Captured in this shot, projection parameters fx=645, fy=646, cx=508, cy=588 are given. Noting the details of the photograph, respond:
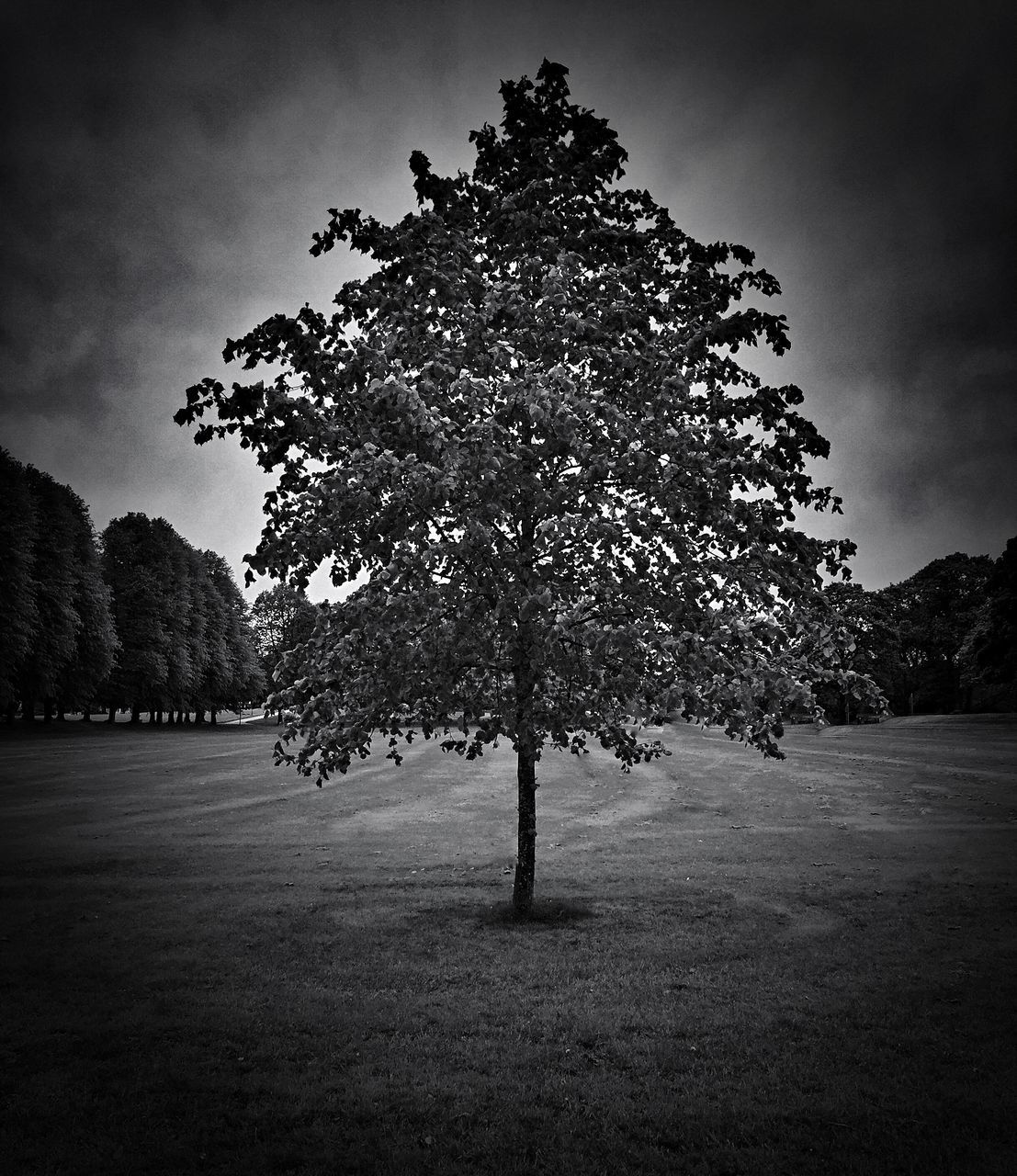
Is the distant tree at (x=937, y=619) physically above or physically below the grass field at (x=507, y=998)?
above

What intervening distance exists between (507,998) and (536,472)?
636 cm

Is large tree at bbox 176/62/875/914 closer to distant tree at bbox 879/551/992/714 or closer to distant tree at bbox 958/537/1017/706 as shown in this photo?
distant tree at bbox 958/537/1017/706

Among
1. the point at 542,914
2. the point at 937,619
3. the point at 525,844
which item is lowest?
the point at 542,914

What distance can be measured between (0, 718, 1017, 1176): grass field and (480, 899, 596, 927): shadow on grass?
0.08 metres

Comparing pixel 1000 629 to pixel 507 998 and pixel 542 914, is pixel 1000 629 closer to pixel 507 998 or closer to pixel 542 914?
pixel 542 914

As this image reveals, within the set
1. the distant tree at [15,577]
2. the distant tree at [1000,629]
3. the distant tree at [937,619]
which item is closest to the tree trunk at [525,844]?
the distant tree at [1000,629]

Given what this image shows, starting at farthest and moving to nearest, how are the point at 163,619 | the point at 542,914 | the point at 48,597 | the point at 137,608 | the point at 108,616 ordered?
the point at 163,619 → the point at 137,608 → the point at 108,616 → the point at 48,597 → the point at 542,914

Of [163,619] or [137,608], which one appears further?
[163,619]

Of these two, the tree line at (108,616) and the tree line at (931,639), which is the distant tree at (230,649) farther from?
the tree line at (931,639)

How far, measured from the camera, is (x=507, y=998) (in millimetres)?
7605

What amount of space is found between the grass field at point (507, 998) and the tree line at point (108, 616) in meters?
30.9

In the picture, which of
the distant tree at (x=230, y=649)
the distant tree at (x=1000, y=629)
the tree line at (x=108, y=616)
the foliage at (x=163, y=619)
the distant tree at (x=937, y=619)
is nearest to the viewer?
the distant tree at (x=1000, y=629)

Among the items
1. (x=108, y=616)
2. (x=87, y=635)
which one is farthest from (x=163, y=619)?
(x=87, y=635)

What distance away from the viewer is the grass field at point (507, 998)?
502 centimetres
